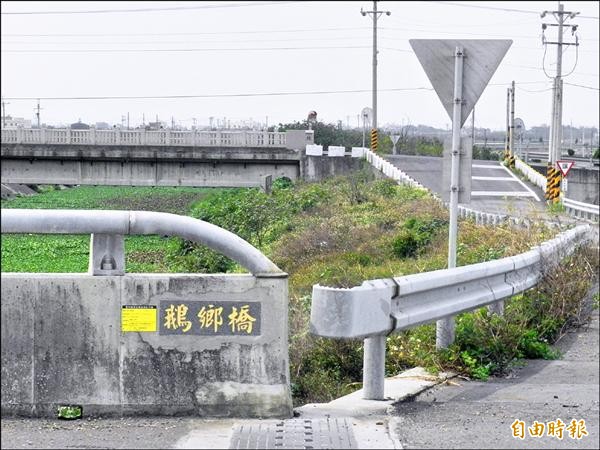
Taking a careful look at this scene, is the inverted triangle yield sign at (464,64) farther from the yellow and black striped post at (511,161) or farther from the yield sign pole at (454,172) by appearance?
the yellow and black striped post at (511,161)

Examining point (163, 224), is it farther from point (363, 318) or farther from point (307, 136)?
point (307, 136)

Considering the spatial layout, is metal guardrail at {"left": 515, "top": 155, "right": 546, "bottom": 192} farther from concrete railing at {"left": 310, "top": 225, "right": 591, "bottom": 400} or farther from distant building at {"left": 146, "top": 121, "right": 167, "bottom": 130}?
concrete railing at {"left": 310, "top": 225, "right": 591, "bottom": 400}

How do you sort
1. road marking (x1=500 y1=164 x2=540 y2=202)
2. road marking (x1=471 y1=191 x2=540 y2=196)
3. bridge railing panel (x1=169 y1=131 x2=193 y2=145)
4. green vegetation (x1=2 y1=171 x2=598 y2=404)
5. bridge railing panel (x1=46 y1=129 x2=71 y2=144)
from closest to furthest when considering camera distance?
1. green vegetation (x1=2 y1=171 x2=598 y2=404)
2. bridge railing panel (x1=46 y1=129 x2=71 y2=144)
3. bridge railing panel (x1=169 y1=131 x2=193 y2=145)
4. road marking (x1=471 y1=191 x2=540 y2=196)
5. road marking (x1=500 y1=164 x2=540 y2=202)


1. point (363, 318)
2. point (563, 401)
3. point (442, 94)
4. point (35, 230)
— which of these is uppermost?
point (442, 94)

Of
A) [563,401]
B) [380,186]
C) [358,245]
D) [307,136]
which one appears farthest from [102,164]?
[380,186]

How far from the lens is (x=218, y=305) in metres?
6.27

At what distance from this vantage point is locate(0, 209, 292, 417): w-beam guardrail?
6199 millimetres

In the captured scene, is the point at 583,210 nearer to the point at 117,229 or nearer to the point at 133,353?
the point at 133,353

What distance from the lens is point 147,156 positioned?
1212 cm

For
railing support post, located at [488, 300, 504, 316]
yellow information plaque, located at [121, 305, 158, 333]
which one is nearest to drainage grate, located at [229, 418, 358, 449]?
yellow information plaque, located at [121, 305, 158, 333]

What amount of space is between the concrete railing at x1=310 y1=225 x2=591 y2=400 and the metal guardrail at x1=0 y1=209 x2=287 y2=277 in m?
0.45

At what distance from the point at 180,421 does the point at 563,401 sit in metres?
2.91

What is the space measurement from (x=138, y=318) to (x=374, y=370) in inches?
70.8

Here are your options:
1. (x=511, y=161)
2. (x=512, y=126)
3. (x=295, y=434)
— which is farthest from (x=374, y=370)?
(x=512, y=126)
